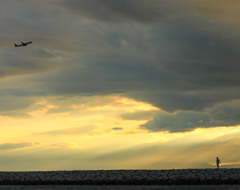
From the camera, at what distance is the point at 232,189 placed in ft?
54.7

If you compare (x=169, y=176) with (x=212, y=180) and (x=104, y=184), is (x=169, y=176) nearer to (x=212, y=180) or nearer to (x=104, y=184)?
(x=212, y=180)

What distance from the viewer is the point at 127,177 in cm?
2034

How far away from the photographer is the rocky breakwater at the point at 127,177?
1905 cm

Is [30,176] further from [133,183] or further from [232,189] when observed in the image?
[232,189]

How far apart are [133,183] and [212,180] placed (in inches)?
165

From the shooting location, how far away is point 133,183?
1950cm

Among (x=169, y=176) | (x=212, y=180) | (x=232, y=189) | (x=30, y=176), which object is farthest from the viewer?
(x=30, y=176)

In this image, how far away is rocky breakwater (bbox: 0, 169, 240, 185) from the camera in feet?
62.5

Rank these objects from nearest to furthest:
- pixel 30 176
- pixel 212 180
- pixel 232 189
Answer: pixel 232 189, pixel 212 180, pixel 30 176

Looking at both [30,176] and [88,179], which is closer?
[88,179]

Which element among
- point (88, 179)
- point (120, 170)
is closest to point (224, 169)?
point (120, 170)

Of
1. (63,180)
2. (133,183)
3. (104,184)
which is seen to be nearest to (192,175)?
(133,183)

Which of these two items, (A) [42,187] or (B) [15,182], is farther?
(B) [15,182]

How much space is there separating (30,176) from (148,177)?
742 centimetres
